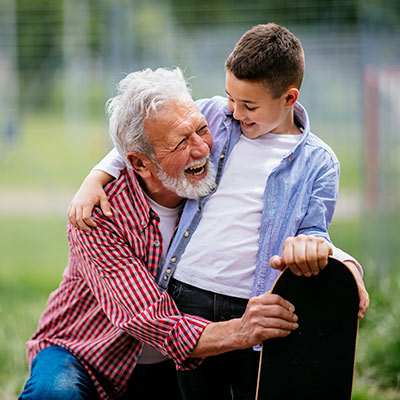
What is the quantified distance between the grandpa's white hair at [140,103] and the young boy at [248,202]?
0.68 feet

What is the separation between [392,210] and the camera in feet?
20.4

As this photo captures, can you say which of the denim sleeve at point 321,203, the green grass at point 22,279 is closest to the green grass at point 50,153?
the green grass at point 22,279

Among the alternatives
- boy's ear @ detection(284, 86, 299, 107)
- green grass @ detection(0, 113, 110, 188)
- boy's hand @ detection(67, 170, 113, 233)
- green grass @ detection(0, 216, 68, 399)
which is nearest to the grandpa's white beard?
boy's hand @ detection(67, 170, 113, 233)

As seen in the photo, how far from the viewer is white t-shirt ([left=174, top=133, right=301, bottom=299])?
2486 mm

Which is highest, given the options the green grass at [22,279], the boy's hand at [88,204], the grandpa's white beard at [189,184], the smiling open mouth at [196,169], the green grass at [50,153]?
the smiling open mouth at [196,169]

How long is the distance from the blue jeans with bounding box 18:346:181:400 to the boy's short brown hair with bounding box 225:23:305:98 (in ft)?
4.07

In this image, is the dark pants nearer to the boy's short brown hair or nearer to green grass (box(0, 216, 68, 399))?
the boy's short brown hair

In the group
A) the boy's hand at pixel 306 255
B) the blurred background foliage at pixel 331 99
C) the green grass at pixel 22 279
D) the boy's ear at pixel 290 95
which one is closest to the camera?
the boy's hand at pixel 306 255

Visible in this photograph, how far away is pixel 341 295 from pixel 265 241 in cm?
38

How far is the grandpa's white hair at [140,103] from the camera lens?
2.55 metres

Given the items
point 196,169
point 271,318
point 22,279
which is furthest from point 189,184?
point 22,279

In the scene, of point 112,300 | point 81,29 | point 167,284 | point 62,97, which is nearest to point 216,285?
point 167,284

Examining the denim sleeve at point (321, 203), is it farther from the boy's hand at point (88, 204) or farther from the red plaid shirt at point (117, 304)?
the boy's hand at point (88, 204)

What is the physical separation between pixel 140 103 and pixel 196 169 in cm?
32
